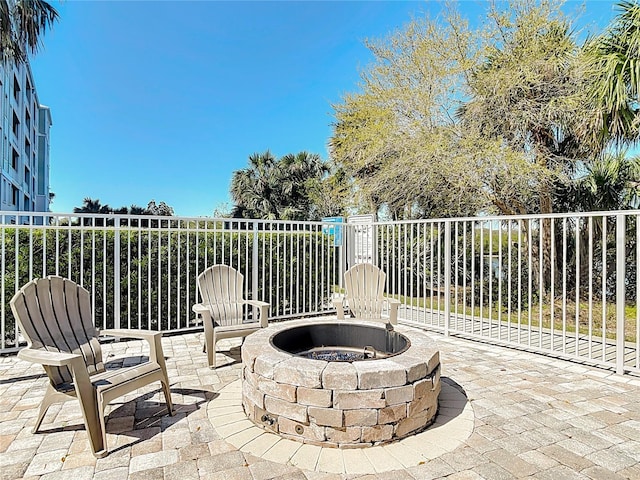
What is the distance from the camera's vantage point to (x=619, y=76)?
5359mm

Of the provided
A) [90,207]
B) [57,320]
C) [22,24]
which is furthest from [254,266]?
[90,207]

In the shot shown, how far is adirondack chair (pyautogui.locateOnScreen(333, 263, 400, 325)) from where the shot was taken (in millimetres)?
5246

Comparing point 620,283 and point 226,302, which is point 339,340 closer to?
point 226,302

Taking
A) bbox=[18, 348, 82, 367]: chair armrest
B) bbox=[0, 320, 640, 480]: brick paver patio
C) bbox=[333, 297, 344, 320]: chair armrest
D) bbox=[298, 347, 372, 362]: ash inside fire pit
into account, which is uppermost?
bbox=[18, 348, 82, 367]: chair armrest

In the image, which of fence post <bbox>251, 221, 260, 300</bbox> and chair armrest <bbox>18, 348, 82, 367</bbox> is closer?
chair armrest <bbox>18, 348, 82, 367</bbox>

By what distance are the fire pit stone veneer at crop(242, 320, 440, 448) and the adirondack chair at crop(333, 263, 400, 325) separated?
96.4 inches

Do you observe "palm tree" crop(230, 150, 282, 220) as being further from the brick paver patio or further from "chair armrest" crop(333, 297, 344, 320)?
the brick paver patio

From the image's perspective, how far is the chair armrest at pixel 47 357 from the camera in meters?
2.27

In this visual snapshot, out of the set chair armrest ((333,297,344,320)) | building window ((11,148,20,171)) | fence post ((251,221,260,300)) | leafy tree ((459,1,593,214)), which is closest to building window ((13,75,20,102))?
Answer: building window ((11,148,20,171))

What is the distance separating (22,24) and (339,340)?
21.8 feet

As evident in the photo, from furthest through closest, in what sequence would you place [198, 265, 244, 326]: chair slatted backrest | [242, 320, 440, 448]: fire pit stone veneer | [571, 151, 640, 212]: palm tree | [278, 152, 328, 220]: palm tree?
1. [278, 152, 328, 220]: palm tree
2. [571, 151, 640, 212]: palm tree
3. [198, 265, 244, 326]: chair slatted backrest
4. [242, 320, 440, 448]: fire pit stone veneer

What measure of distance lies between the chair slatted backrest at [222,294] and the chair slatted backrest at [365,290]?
5.25ft

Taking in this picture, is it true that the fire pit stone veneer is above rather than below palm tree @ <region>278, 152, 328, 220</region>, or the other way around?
below

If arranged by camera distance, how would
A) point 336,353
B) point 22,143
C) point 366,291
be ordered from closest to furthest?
1. point 336,353
2. point 366,291
3. point 22,143
